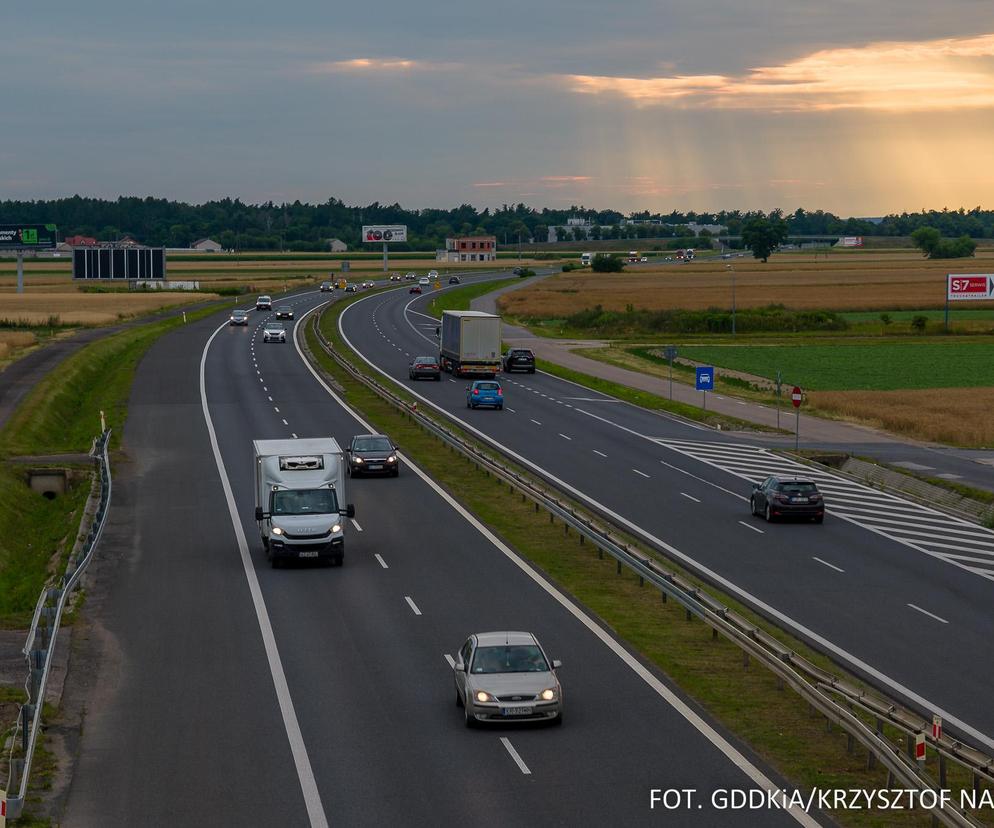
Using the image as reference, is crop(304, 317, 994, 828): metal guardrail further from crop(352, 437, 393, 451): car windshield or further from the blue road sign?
the blue road sign

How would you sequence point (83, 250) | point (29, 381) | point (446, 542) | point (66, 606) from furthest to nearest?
point (83, 250) < point (29, 381) < point (446, 542) < point (66, 606)

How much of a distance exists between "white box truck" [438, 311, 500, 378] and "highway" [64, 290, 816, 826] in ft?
122

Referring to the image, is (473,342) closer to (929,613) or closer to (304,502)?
(304,502)

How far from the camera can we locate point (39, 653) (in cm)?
2308

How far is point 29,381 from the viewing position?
249ft

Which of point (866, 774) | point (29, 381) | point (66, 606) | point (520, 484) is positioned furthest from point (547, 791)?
point (29, 381)

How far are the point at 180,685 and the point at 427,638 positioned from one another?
5.29 metres

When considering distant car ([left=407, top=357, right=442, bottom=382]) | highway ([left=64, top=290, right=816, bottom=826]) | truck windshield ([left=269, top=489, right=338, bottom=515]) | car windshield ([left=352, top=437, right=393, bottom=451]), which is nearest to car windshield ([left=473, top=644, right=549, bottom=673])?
highway ([left=64, top=290, right=816, bottom=826])

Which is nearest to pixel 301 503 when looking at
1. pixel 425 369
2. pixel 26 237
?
pixel 425 369

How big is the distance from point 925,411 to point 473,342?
2623 centimetres

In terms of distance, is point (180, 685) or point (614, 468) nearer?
point (180, 685)

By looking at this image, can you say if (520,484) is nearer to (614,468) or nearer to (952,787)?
(614,468)

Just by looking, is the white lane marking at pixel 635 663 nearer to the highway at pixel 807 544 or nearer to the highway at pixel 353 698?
the highway at pixel 353 698

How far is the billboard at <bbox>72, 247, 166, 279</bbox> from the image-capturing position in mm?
190750
